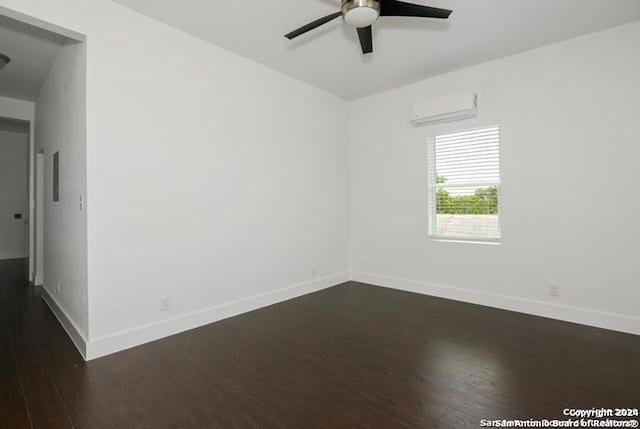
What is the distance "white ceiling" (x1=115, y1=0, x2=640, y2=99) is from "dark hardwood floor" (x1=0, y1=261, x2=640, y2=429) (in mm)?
2930

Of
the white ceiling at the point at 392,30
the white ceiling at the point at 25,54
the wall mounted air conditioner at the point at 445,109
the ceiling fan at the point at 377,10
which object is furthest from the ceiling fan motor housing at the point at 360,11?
the white ceiling at the point at 25,54

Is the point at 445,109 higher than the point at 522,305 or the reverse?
higher

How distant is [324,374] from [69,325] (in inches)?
98.2

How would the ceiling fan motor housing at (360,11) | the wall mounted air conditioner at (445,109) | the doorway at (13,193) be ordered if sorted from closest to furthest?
the ceiling fan motor housing at (360,11)
the wall mounted air conditioner at (445,109)
the doorway at (13,193)

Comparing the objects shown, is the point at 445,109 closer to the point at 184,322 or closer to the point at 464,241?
the point at 464,241

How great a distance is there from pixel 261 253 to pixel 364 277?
6.31 ft

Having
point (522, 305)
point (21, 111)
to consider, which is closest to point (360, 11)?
point (522, 305)

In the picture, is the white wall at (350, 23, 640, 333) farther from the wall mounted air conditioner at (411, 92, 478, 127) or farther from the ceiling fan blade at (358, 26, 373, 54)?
the ceiling fan blade at (358, 26, 373, 54)

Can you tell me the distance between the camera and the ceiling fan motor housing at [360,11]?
2223mm

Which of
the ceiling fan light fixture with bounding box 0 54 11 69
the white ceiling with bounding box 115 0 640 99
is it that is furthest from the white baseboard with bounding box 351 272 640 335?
the ceiling fan light fixture with bounding box 0 54 11 69

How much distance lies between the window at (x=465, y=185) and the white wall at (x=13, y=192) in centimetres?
847

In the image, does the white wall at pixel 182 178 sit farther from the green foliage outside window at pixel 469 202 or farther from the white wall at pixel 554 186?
the green foliage outside window at pixel 469 202

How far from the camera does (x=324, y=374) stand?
231 centimetres

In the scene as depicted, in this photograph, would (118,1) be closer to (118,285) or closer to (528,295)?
(118,285)
